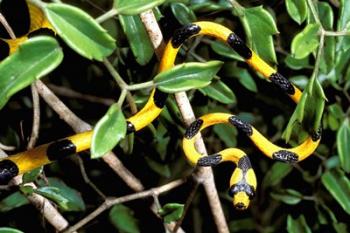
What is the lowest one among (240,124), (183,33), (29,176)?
(240,124)

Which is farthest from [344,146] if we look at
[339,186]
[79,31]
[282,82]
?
[79,31]

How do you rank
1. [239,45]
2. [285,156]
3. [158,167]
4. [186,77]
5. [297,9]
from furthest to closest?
1. [158,167]
2. [285,156]
3. [239,45]
4. [297,9]
5. [186,77]

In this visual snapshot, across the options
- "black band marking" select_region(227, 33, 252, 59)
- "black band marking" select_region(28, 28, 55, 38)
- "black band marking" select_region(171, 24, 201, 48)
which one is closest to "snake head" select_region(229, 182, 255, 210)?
"black band marking" select_region(227, 33, 252, 59)

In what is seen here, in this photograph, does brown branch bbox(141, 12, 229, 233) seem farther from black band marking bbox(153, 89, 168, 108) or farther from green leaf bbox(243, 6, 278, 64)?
green leaf bbox(243, 6, 278, 64)

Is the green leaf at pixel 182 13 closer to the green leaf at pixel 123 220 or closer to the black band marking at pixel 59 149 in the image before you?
the black band marking at pixel 59 149

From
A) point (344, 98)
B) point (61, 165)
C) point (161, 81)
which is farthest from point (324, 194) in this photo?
point (161, 81)

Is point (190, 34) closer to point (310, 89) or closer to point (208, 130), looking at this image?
point (310, 89)

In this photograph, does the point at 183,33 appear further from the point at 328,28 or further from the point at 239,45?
the point at 328,28
